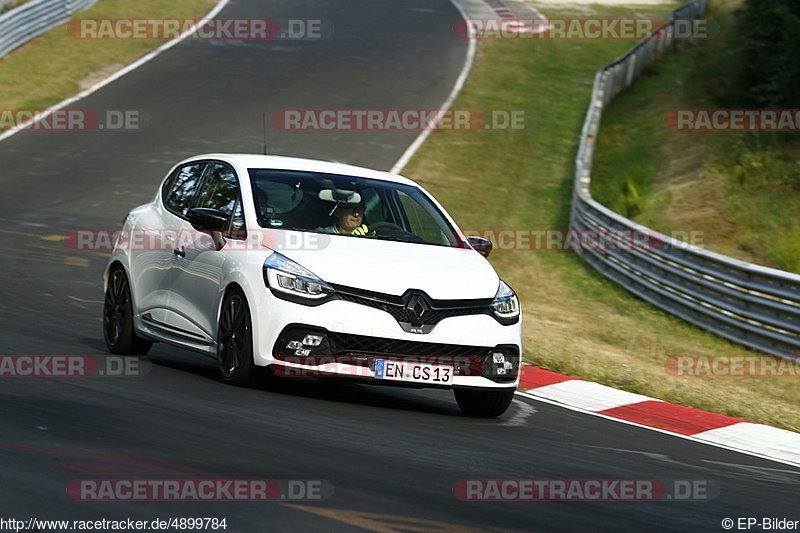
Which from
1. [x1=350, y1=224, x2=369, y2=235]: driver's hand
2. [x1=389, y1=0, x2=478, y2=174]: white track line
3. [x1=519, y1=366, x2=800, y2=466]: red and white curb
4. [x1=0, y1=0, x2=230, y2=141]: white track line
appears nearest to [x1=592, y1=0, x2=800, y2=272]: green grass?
[x1=389, y1=0, x2=478, y2=174]: white track line

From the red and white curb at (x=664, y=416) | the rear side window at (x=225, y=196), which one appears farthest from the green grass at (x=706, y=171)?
the rear side window at (x=225, y=196)

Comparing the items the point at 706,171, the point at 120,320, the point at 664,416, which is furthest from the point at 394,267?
the point at 706,171

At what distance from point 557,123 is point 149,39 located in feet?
38.4

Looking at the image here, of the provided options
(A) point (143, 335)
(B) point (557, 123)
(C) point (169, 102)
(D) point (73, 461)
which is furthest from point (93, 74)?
(D) point (73, 461)

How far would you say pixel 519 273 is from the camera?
19.6 m

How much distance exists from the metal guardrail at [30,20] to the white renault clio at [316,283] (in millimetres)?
22575

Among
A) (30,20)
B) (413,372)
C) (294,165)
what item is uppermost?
(294,165)

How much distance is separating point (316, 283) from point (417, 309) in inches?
26.3

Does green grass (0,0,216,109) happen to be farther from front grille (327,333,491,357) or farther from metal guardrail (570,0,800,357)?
front grille (327,333,491,357)

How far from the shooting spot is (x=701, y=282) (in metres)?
16.3

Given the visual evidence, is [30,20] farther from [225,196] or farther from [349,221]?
[349,221]

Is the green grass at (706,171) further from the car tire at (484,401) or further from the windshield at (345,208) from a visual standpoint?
the car tire at (484,401)

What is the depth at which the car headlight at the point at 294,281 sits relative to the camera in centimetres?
838

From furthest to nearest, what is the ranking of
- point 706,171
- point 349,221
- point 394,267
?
point 706,171
point 349,221
point 394,267
